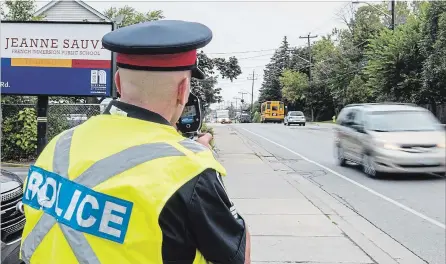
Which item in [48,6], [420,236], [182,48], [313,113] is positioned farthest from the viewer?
[313,113]

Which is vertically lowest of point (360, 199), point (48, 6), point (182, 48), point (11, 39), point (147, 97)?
point (360, 199)

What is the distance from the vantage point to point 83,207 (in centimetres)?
143

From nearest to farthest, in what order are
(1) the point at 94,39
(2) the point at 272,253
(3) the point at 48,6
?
(2) the point at 272,253 < (1) the point at 94,39 < (3) the point at 48,6

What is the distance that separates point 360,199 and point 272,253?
4.08 m

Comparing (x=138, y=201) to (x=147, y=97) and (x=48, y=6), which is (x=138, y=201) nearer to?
(x=147, y=97)

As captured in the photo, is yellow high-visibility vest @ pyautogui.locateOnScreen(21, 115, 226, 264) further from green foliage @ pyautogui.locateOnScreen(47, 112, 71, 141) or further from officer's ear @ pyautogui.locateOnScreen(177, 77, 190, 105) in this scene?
green foliage @ pyautogui.locateOnScreen(47, 112, 71, 141)

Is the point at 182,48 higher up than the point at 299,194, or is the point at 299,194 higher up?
the point at 182,48

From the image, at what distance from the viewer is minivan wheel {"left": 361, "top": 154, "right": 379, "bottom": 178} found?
11.3 m

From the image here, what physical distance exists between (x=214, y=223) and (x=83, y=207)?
14.7 inches

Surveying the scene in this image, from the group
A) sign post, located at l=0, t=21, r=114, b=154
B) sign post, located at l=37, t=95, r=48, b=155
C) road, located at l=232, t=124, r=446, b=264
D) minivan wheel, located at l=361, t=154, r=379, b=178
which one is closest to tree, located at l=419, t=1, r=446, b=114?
road, located at l=232, t=124, r=446, b=264

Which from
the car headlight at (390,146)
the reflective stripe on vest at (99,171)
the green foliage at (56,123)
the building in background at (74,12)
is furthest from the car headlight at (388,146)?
the building in background at (74,12)

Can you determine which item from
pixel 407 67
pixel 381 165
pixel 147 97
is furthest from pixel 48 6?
pixel 147 97

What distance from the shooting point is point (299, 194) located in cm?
899

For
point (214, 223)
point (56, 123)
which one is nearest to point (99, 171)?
point (214, 223)
